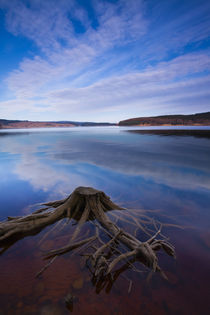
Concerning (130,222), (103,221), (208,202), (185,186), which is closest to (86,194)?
(103,221)

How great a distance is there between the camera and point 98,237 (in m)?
3.85

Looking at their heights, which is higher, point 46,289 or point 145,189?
point 46,289

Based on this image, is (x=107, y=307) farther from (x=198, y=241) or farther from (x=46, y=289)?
(x=198, y=241)

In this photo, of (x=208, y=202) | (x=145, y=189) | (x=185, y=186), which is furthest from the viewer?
(x=185, y=186)

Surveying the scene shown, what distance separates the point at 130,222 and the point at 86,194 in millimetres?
1601

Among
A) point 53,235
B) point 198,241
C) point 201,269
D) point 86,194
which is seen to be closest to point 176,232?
point 198,241

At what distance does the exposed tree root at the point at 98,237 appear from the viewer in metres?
3.08

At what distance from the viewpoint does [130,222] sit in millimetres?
4730

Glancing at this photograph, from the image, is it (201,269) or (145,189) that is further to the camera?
(145,189)

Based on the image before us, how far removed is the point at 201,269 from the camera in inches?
128

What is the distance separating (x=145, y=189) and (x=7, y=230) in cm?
632

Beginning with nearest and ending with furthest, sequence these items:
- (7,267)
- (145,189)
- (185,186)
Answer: (7,267) → (145,189) → (185,186)

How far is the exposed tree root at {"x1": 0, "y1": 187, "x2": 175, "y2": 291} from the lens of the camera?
3080 mm

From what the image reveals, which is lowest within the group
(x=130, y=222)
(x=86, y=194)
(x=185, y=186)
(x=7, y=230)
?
(x=185, y=186)
